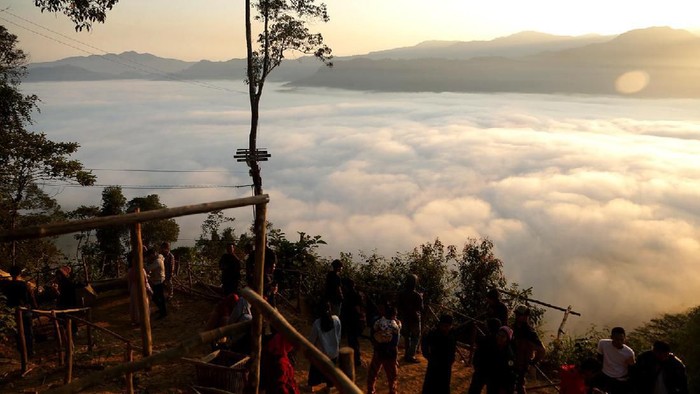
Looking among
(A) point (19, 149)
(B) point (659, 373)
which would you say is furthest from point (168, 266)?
(A) point (19, 149)

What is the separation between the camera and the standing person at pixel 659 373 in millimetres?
5555

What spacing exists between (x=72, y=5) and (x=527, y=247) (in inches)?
6645

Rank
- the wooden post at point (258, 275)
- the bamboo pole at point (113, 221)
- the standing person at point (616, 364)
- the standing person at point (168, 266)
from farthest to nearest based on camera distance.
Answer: the standing person at point (168, 266), the standing person at point (616, 364), the wooden post at point (258, 275), the bamboo pole at point (113, 221)

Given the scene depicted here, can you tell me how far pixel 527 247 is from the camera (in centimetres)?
16412

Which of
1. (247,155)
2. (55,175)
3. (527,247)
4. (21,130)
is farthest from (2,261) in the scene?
(527,247)

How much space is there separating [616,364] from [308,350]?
4.52 metres

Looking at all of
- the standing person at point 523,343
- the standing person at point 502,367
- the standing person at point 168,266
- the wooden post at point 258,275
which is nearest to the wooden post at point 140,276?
the wooden post at point 258,275

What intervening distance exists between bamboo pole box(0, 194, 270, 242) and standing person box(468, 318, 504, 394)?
3.06 m

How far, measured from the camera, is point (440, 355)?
19.9 ft

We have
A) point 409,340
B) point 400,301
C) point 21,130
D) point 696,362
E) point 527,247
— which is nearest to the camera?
point 400,301

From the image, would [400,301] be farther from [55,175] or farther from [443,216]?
[443,216]

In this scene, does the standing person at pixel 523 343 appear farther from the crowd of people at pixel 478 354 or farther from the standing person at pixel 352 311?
the standing person at pixel 352 311

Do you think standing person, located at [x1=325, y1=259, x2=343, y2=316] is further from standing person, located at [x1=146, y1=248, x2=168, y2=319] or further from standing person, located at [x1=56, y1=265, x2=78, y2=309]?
standing person, located at [x1=56, y1=265, x2=78, y2=309]

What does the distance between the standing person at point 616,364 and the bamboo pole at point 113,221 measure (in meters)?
4.62
